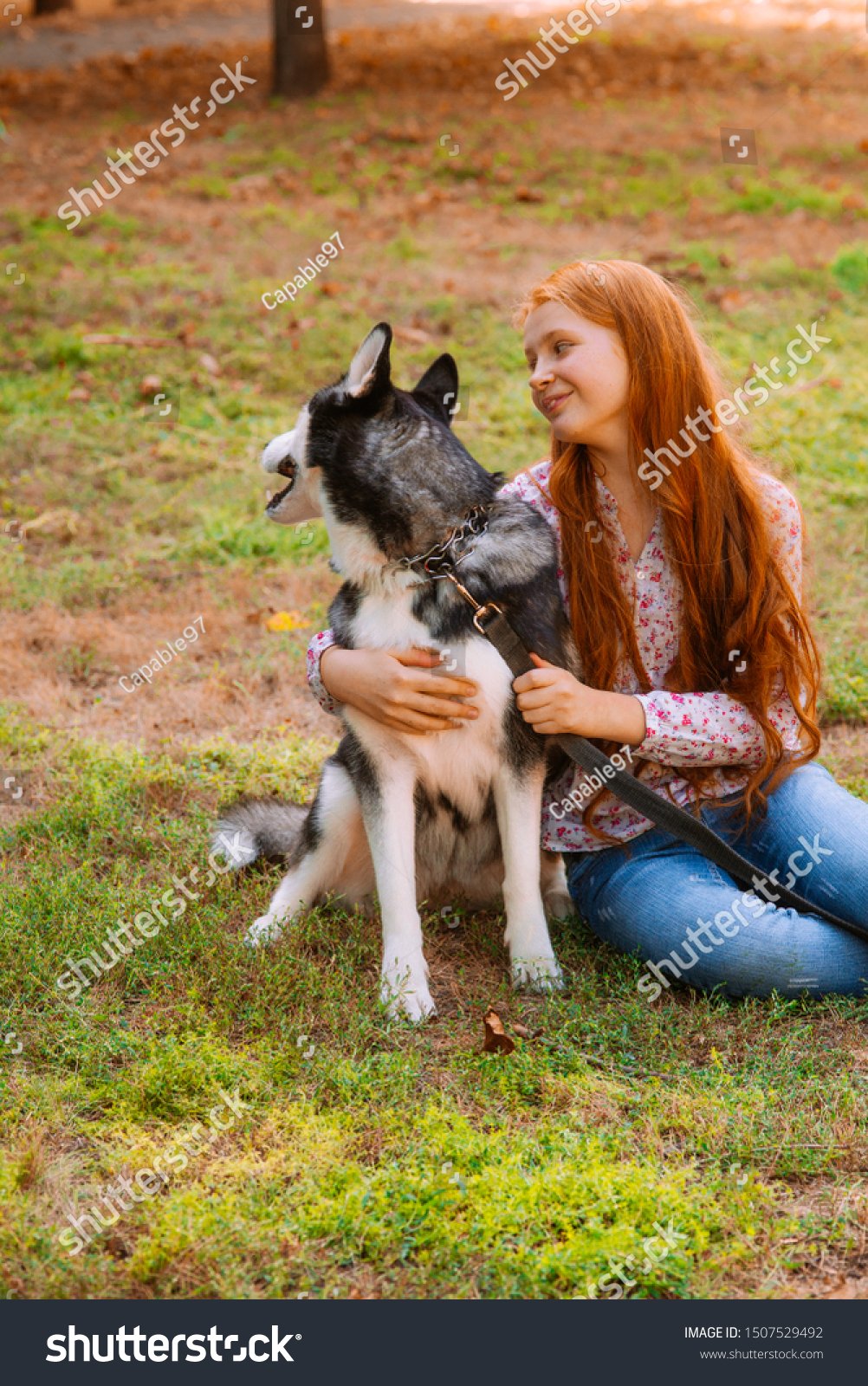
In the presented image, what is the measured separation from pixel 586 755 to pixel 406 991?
0.71 m

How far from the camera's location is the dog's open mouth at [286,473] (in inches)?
113

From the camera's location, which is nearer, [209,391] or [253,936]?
[253,936]

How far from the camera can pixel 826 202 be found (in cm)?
920

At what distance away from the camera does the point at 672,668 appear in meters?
3.02

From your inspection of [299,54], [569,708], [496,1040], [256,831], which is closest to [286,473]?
[569,708]

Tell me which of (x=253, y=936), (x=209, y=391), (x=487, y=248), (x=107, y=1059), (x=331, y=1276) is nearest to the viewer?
(x=331, y=1276)

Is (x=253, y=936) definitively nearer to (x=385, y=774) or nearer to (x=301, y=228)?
(x=385, y=774)

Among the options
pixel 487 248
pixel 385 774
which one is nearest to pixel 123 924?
pixel 385 774

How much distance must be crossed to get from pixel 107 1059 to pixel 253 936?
52cm

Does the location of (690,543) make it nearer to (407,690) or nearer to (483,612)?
(483,612)

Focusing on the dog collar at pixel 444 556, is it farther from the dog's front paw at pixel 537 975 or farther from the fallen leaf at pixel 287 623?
the fallen leaf at pixel 287 623

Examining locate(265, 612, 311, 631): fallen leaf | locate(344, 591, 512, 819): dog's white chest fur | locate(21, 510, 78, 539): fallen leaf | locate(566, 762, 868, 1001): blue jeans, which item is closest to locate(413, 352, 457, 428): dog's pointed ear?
locate(344, 591, 512, 819): dog's white chest fur

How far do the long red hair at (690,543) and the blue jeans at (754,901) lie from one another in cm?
10

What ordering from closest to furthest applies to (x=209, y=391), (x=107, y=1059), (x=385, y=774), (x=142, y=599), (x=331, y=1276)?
(x=331, y=1276) < (x=107, y=1059) < (x=385, y=774) < (x=142, y=599) < (x=209, y=391)
